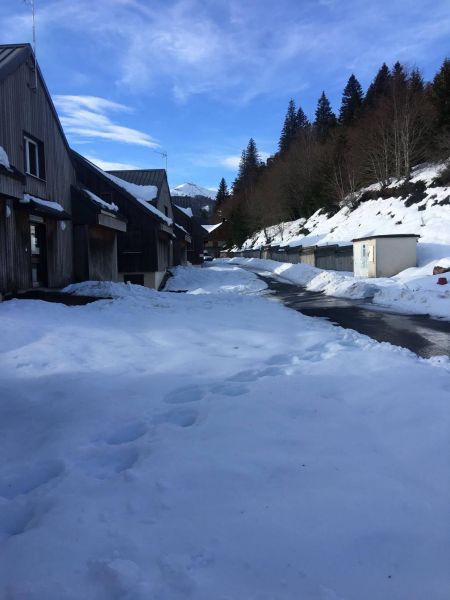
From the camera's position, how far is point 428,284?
15.9 meters

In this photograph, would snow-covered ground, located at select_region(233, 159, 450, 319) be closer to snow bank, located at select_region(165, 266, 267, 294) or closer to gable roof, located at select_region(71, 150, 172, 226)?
snow bank, located at select_region(165, 266, 267, 294)

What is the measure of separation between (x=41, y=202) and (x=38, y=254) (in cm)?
182

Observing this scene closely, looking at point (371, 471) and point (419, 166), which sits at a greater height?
point (419, 166)

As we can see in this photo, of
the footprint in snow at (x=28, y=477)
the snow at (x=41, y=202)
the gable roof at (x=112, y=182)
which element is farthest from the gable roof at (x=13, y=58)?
the footprint in snow at (x=28, y=477)

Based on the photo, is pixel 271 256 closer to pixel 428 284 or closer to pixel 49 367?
pixel 428 284

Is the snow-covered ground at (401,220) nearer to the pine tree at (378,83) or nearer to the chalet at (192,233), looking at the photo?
the chalet at (192,233)

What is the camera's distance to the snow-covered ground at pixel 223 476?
2.07 metres

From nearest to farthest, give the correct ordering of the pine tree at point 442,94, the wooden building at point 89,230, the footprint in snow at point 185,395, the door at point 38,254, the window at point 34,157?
the footprint in snow at point 185,395, the window at point 34,157, the door at point 38,254, the wooden building at point 89,230, the pine tree at point 442,94

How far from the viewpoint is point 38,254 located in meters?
13.5

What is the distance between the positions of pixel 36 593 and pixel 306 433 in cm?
221

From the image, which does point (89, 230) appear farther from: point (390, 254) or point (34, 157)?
point (390, 254)

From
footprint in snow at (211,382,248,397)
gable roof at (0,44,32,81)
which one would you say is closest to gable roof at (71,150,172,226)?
gable roof at (0,44,32,81)

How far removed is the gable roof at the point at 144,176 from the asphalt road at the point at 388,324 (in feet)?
57.3

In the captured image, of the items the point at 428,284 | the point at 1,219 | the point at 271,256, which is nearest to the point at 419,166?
the point at 271,256
